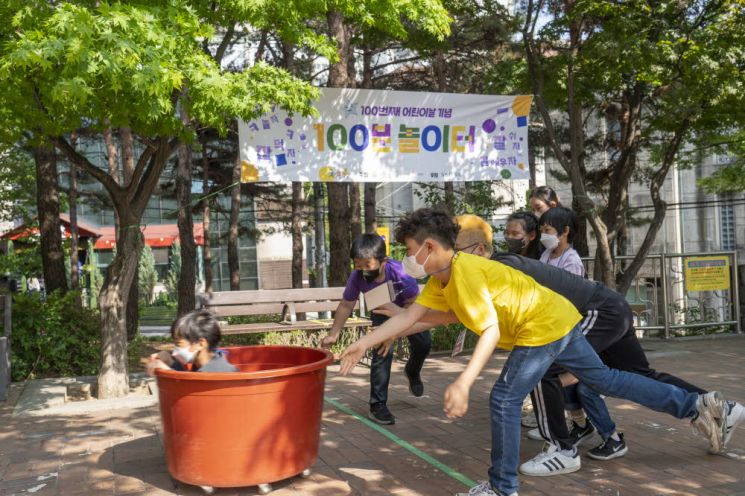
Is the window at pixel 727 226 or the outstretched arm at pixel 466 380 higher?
the window at pixel 727 226

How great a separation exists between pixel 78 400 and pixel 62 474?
9.49ft

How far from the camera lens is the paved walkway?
4.25 meters

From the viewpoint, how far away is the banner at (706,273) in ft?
37.4

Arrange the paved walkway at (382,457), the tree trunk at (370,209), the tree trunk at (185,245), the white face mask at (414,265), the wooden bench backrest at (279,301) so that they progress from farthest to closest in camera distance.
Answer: the tree trunk at (370,209) → the tree trunk at (185,245) → the wooden bench backrest at (279,301) → the paved walkway at (382,457) → the white face mask at (414,265)

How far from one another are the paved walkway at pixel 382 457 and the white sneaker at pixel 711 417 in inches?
8.1

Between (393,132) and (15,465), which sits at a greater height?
(393,132)

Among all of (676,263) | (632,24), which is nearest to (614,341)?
(632,24)

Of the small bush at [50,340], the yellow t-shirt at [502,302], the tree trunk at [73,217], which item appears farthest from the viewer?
the tree trunk at [73,217]

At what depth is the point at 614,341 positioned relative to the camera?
451 cm

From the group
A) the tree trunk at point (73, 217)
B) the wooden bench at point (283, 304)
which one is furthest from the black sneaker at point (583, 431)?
the tree trunk at point (73, 217)

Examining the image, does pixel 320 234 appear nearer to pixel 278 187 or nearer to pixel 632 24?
pixel 278 187

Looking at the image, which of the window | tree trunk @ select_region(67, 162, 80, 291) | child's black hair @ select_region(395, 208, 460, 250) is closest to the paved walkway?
child's black hair @ select_region(395, 208, 460, 250)

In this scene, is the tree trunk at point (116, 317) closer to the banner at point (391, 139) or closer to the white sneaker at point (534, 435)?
the banner at point (391, 139)

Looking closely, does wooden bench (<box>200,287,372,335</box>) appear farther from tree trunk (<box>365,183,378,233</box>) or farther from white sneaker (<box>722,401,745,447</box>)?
white sneaker (<box>722,401,745,447</box>)
